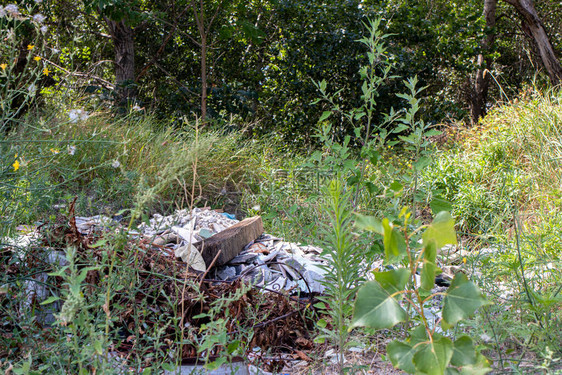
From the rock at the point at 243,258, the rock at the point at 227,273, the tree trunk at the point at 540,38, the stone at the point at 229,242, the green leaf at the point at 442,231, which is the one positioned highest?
the tree trunk at the point at 540,38

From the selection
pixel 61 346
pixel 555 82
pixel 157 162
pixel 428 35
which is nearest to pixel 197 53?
pixel 428 35

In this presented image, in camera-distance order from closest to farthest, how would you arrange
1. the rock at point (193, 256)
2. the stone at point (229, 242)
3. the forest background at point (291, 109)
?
the rock at point (193, 256)
the stone at point (229, 242)
the forest background at point (291, 109)

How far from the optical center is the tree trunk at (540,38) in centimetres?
715

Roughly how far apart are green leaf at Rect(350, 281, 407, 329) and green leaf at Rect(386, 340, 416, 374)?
0.37ft

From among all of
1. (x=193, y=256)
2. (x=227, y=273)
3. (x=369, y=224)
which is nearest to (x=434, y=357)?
(x=369, y=224)

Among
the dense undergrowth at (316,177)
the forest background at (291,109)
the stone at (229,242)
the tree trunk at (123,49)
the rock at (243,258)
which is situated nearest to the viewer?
the stone at (229,242)

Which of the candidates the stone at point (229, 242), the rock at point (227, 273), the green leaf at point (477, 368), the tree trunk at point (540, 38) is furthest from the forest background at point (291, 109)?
the green leaf at point (477, 368)

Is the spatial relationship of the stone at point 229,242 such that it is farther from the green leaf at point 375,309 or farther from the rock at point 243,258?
the green leaf at point 375,309

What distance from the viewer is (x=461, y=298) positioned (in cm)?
91

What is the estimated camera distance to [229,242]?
3023mm

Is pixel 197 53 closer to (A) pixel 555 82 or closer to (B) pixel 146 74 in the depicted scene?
(B) pixel 146 74

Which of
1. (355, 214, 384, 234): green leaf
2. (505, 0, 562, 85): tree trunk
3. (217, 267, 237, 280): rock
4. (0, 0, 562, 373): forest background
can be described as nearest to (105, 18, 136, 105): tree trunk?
(0, 0, 562, 373): forest background

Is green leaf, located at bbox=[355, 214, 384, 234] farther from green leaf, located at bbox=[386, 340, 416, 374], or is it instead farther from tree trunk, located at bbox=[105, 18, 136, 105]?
tree trunk, located at bbox=[105, 18, 136, 105]

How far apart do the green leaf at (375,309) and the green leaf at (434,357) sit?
9 cm
